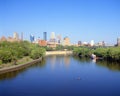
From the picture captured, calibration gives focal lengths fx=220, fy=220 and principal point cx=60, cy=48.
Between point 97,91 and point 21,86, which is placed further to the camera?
point 21,86

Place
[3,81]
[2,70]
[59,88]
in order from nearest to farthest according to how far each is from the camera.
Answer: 1. [59,88]
2. [3,81]
3. [2,70]

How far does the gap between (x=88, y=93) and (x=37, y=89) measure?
2.72 metres

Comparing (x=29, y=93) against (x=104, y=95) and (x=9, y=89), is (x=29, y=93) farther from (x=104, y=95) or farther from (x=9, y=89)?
(x=104, y=95)

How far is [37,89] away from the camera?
1172 centimetres

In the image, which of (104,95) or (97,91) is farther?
(97,91)

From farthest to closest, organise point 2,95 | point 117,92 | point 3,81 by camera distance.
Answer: point 3,81, point 117,92, point 2,95

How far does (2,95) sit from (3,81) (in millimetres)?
3308

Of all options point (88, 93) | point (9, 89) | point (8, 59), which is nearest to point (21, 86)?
point (9, 89)

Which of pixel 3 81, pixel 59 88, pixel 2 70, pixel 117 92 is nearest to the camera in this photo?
pixel 117 92

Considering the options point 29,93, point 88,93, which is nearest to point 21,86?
point 29,93

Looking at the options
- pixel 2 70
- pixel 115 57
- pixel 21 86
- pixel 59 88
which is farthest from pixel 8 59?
pixel 115 57

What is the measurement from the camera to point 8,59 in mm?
19641

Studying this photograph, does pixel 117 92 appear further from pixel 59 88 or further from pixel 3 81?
pixel 3 81

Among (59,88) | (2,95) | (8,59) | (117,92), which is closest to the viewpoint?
(2,95)
